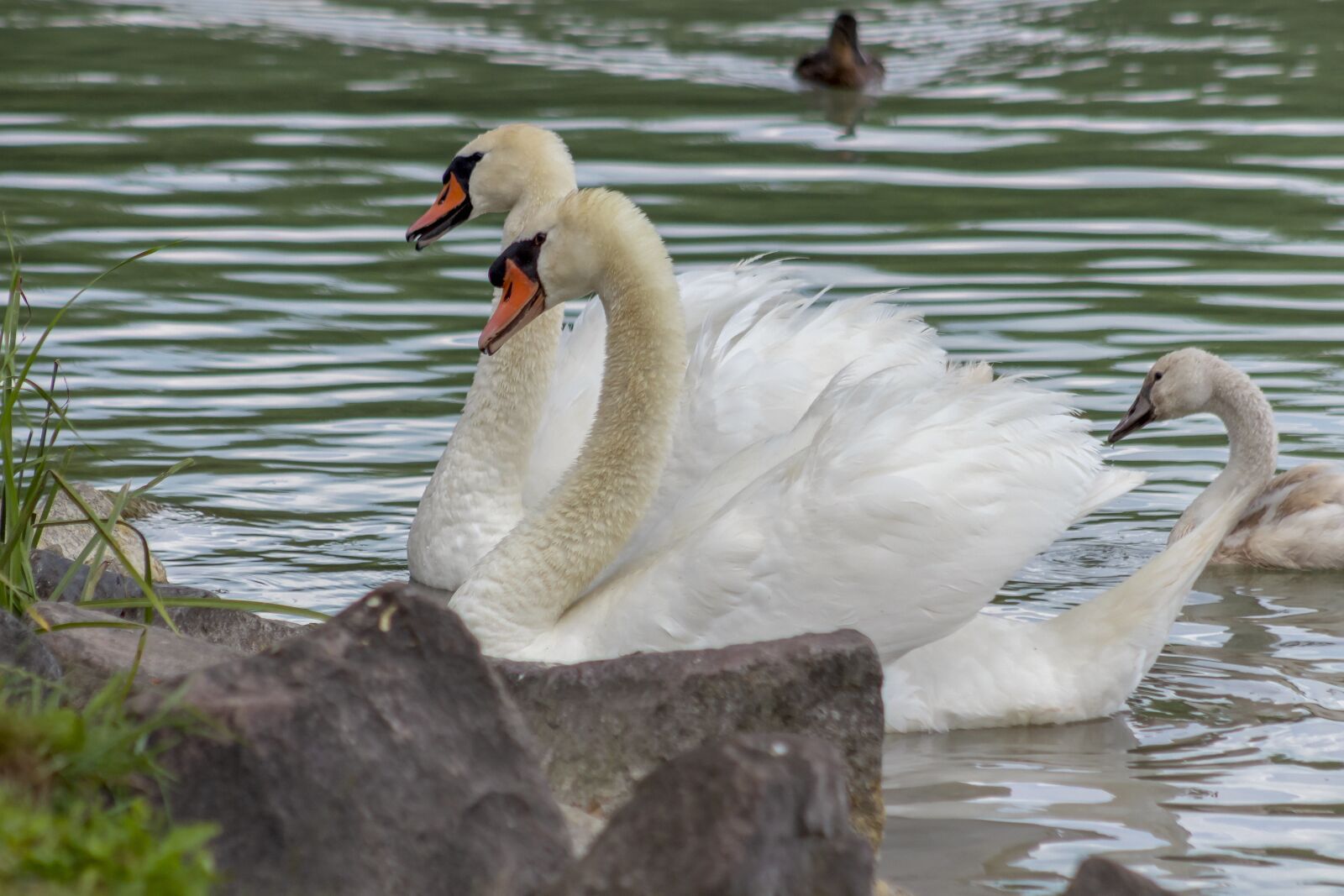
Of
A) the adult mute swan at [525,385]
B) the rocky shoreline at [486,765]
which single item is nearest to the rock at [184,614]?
the rocky shoreline at [486,765]

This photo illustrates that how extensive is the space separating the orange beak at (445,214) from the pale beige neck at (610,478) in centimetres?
148

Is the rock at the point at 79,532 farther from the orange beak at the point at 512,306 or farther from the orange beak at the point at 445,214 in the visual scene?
the orange beak at the point at 445,214

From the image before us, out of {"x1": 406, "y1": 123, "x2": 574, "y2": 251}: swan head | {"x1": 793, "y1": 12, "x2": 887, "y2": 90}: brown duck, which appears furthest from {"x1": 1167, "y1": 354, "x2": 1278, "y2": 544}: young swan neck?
{"x1": 793, "y1": 12, "x2": 887, "y2": 90}: brown duck

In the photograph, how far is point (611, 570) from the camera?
579 centimetres

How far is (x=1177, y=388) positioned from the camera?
24.0 feet

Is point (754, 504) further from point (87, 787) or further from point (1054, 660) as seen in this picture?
point (87, 787)

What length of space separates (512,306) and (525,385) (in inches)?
38.3

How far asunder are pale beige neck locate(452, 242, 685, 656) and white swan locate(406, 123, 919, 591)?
63 centimetres

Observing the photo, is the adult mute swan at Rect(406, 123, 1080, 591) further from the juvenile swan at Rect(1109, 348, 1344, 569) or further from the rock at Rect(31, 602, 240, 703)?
the rock at Rect(31, 602, 240, 703)

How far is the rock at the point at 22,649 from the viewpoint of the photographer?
380 cm

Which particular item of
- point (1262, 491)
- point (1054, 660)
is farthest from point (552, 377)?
point (1262, 491)

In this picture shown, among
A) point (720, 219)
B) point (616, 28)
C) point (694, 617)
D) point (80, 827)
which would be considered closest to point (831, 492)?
point (694, 617)

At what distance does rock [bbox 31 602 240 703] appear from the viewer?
3.96m

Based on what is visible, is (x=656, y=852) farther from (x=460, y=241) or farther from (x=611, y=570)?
(x=460, y=241)
